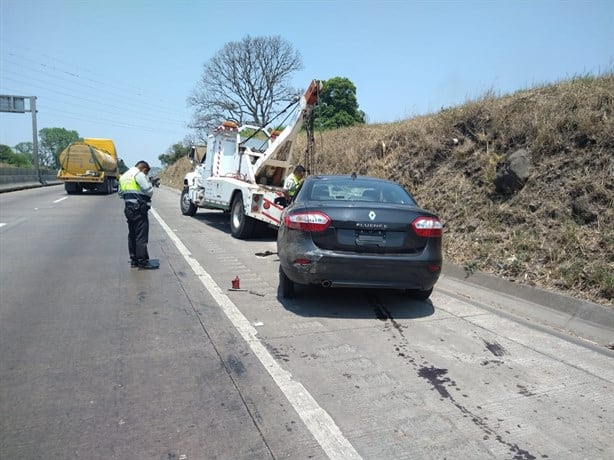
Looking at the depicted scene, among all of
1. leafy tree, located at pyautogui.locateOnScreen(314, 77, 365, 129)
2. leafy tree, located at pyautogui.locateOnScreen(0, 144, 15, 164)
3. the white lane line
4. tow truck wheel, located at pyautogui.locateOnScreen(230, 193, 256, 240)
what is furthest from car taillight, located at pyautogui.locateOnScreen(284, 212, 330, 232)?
leafy tree, located at pyautogui.locateOnScreen(0, 144, 15, 164)

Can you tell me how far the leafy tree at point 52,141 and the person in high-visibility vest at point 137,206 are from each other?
131424 millimetres

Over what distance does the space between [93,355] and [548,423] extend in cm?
356

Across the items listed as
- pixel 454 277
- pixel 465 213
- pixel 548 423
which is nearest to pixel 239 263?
pixel 454 277

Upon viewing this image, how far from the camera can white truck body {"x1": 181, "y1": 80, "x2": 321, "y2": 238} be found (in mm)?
10664

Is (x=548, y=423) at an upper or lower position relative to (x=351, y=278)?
lower

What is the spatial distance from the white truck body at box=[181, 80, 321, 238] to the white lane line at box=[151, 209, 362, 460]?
204 inches

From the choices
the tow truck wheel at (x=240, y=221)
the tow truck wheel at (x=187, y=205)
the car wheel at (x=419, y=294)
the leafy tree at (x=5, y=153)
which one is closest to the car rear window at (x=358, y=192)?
the car wheel at (x=419, y=294)

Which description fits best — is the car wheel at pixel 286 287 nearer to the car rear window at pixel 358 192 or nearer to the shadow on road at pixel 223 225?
the car rear window at pixel 358 192

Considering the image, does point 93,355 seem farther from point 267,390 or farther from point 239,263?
point 239,263

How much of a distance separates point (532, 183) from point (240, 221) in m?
6.24

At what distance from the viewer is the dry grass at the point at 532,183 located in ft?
20.6

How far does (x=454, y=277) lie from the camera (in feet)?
24.1

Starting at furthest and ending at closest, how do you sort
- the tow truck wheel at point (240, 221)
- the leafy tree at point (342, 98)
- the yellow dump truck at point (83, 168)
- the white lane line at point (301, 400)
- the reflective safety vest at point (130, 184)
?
the leafy tree at point (342, 98), the yellow dump truck at point (83, 168), the tow truck wheel at point (240, 221), the reflective safety vest at point (130, 184), the white lane line at point (301, 400)

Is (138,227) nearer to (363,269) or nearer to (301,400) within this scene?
(363,269)
